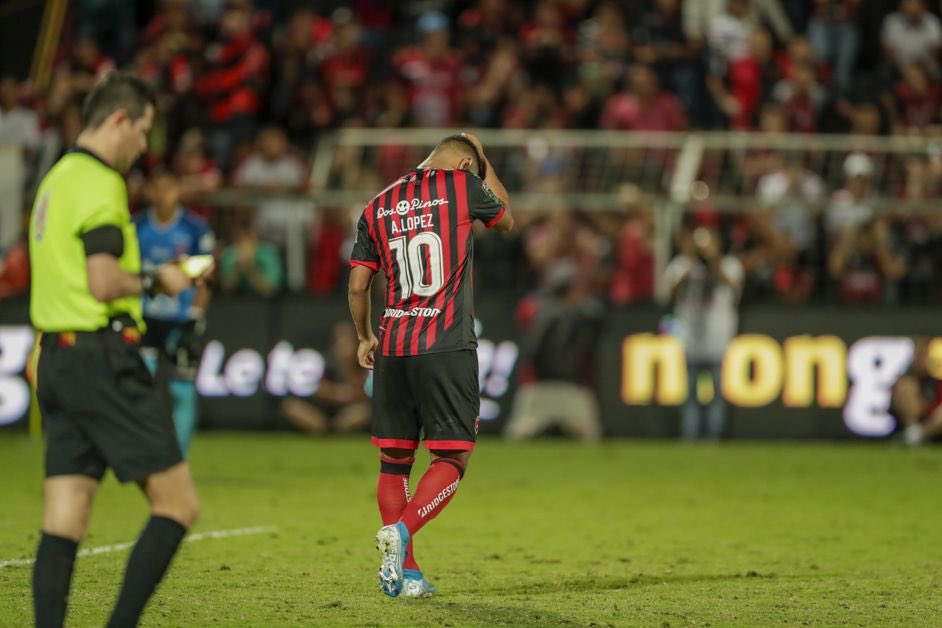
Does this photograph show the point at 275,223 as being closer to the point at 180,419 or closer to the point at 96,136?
the point at 180,419

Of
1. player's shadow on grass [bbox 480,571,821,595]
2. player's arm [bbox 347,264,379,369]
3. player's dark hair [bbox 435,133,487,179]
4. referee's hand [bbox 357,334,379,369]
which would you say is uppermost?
player's dark hair [bbox 435,133,487,179]

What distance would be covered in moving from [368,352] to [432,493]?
31.8 inches

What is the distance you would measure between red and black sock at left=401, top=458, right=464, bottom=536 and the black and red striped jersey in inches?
21.4

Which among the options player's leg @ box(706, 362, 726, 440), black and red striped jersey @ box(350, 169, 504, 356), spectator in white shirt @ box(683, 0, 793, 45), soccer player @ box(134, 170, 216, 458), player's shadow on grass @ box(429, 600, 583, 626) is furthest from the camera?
spectator in white shirt @ box(683, 0, 793, 45)

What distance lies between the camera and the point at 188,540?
9289 mm

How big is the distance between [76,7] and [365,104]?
4.76m

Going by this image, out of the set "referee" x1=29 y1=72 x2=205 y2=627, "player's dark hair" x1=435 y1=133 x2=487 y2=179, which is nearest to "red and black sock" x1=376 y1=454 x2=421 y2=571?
"player's dark hair" x1=435 y1=133 x2=487 y2=179

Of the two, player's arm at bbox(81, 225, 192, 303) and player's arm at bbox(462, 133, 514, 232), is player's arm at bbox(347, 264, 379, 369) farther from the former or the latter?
player's arm at bbox(81, 225, 192, 303)

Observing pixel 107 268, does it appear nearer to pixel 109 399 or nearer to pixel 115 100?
pixel 109 399

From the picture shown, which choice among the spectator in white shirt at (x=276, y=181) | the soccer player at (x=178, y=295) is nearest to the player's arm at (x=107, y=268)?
the soccer player at (x=178, y=295)

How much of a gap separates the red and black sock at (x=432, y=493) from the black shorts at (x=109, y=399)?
1906 mm

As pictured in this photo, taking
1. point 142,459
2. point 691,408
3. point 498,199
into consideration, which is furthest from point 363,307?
point 691,408

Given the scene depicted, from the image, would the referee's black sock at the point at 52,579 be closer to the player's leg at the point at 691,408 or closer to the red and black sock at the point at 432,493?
the red and black sock at the point at 432,493

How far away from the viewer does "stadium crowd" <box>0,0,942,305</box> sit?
1747cm
